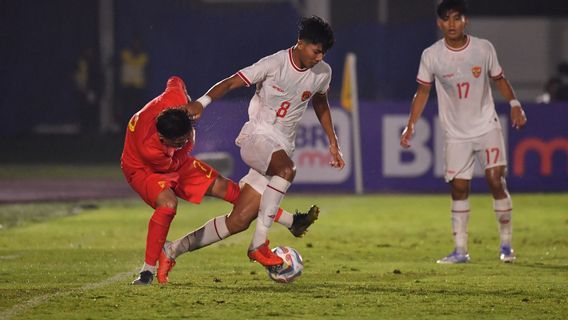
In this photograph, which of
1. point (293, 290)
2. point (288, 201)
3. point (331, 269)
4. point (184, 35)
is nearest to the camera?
point (293, 290)

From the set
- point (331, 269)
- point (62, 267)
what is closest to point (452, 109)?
point (331, 269)

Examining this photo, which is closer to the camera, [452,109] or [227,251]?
[452,109]

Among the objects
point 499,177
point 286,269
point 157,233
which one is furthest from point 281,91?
point 499,177

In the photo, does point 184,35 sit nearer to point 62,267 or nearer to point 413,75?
point 413,75

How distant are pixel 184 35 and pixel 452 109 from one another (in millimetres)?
13989

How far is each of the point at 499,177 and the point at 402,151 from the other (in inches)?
302

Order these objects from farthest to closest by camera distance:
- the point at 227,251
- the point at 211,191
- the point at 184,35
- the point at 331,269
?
the point at 184,35 < the point at 227,251 < the point at 331,269 < the point at 211,191

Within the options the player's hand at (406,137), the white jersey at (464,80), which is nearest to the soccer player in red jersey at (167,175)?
the player's hand at (406,137)

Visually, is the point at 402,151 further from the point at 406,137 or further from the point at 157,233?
the point at 157,233

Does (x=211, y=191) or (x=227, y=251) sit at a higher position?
(x=211, y=191)

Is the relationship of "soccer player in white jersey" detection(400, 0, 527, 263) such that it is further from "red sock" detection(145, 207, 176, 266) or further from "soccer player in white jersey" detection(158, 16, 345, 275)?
"red sock" detection(145, 207, 176, 266)

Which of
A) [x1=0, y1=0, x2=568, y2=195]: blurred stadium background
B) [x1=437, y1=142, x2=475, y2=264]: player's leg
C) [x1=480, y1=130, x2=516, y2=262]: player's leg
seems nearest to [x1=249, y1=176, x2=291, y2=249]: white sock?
[x1=437, y1=142, x2=475, y2=264]: player's leg

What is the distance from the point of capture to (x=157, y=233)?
9.26 metres

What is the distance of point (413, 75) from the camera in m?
24.9
